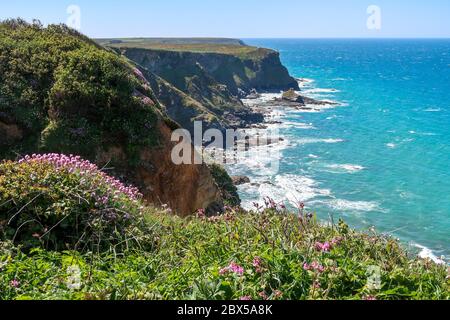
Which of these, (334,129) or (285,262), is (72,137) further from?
(334,129)

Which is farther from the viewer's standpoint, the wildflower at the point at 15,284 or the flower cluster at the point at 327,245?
the flower cluster at the point at 327,245

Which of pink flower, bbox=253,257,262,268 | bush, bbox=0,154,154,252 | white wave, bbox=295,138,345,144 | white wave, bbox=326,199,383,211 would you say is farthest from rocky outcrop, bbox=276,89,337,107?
pink flower, bbox=253,257,262,268

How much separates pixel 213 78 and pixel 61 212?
100m

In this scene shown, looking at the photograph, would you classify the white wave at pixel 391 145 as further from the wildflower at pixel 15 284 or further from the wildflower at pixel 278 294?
the wildflower at pixel 15 284

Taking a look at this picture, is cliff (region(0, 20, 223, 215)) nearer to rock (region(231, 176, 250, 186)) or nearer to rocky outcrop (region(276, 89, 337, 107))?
rock (region(231, 176, 250, 186))

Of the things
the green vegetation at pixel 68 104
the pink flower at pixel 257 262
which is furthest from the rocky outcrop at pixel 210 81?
the pink flower at pixel 257 262

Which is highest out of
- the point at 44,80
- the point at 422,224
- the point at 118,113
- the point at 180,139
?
the point at 44,80

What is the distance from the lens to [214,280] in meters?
4.54

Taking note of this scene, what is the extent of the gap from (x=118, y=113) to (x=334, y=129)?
6685 centimetres

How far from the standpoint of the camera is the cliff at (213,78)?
3014 inches

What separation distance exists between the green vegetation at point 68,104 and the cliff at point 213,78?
50.2 metres

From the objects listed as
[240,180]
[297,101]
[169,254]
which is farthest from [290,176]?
[297,101]

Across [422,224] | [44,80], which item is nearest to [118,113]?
[44,80]
